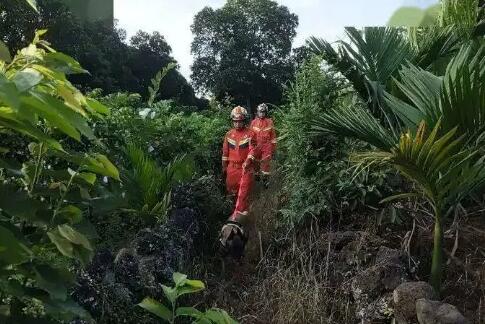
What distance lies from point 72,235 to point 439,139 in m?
2.69

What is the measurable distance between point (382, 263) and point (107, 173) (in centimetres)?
332

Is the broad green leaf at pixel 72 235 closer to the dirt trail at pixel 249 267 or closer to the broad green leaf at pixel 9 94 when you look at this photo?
the broad green leaf at pixel 9 94

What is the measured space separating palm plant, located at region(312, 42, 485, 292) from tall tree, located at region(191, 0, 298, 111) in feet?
96.6

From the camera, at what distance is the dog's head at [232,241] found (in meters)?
5.42

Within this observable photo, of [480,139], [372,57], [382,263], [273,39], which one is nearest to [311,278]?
[382,263]

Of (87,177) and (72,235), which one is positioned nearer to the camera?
Result: (72,235)

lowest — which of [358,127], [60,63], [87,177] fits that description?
[87,177]

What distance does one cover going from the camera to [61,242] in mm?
1166

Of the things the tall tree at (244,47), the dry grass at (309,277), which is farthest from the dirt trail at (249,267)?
the tall tree at (244,47)

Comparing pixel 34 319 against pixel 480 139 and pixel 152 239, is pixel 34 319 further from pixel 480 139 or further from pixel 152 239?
pixel 152 239

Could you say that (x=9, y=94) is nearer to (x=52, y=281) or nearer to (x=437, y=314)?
(x=52, y=281)

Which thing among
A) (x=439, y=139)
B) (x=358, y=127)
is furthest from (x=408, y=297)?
(x=358, y=127)

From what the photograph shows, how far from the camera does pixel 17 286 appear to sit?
1109 millimetres

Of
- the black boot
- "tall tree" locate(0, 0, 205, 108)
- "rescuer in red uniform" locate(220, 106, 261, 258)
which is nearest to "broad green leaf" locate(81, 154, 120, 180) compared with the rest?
"rescuer in red uniform" locate(220, 106, 261, 258)
